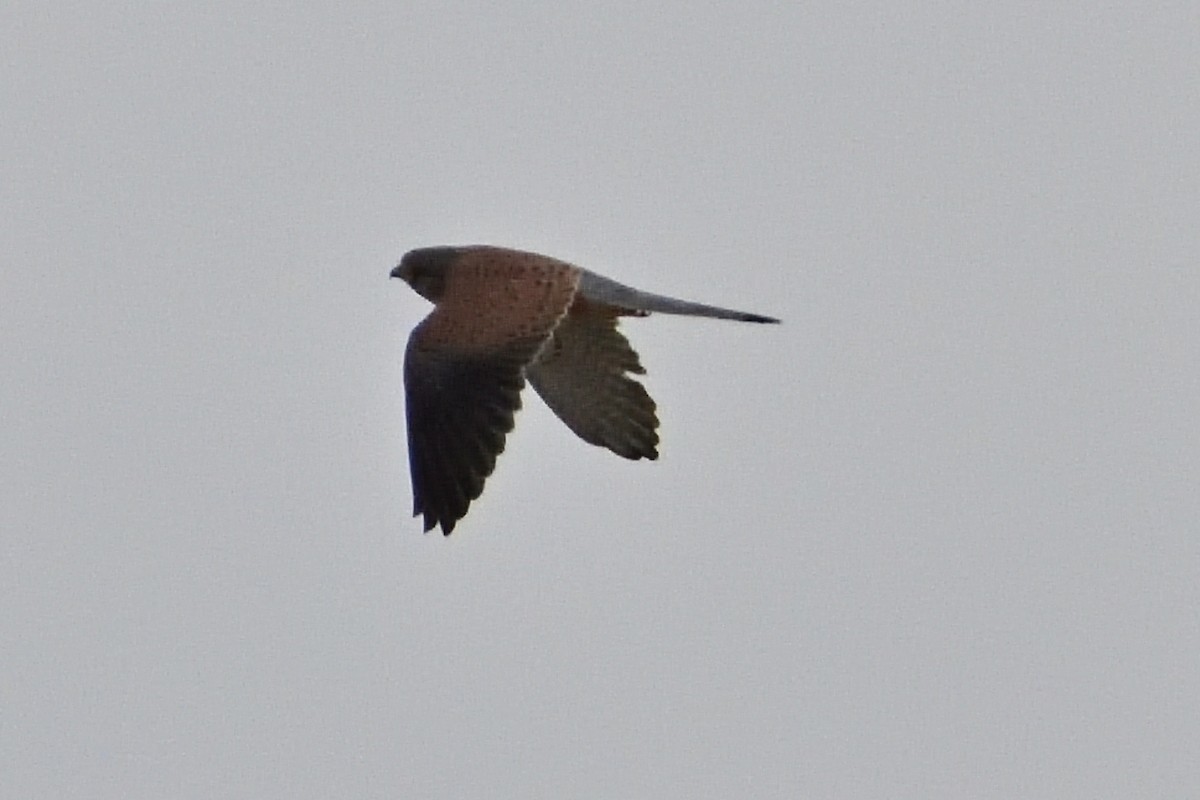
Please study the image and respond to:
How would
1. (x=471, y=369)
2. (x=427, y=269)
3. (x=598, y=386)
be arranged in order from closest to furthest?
(x=471, y=369) → (x=427, y=269) → (x=598, y=386)

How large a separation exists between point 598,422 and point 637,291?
3.68ft

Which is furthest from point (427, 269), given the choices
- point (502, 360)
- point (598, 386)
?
point (502, 360)

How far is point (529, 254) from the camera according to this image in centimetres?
1766

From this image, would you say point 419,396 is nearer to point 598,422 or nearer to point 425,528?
point 425,528

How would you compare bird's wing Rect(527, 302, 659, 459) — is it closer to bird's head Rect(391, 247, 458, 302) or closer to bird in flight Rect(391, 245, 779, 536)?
bird in flight Rect(391, 245, 779, 536)

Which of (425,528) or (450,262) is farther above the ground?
(450,262)

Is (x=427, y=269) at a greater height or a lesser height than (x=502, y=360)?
greater

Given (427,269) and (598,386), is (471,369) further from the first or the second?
(598,386)

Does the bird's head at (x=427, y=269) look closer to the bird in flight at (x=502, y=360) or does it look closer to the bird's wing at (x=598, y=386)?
the bird in flight at (x=502, y=360)

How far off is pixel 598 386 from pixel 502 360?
1.56 m

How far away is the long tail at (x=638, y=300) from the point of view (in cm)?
1706

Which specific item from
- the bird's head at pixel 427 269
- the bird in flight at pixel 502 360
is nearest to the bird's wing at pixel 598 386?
the bird in flight at pixel 502 360

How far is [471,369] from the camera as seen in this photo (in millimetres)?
16641

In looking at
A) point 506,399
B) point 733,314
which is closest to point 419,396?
point 506,399
